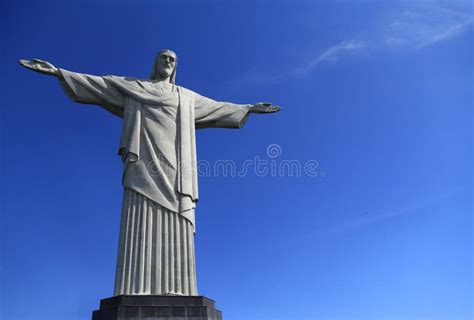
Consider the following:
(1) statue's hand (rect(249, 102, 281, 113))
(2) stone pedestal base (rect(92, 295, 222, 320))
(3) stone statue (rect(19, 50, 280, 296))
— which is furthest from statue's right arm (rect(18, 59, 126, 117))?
(2) stone pedestal base (rect(92, 295, 222, 320))

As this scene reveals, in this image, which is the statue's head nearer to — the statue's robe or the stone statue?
the stone statue

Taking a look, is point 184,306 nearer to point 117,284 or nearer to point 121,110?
point 117,284

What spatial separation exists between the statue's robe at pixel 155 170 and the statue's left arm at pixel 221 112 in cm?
3

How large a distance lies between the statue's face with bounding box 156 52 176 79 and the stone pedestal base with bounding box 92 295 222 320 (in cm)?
623

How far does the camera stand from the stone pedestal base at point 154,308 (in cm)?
930

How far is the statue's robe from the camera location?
10.3 meters

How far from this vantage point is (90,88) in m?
12.1

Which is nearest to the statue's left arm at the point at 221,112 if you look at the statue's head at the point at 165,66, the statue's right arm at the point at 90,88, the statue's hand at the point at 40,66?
the statue's head at the point at 165,66

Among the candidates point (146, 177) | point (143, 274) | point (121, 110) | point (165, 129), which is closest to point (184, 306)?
point (143, 274)

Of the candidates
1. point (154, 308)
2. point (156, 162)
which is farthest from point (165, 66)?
point (154, 308)

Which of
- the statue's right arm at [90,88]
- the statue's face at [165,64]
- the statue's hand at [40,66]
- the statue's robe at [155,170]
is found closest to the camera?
the statue's robe at [155,170]

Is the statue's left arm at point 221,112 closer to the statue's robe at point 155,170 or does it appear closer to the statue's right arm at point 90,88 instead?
the statue's robe at point 155,170

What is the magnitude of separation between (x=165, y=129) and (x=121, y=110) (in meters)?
1.51

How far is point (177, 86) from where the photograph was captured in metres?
12.8
